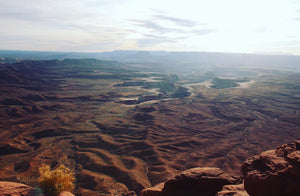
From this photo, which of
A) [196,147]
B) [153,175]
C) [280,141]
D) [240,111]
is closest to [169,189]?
[153,175]

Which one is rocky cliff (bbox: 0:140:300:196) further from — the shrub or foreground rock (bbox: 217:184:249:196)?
the shrub

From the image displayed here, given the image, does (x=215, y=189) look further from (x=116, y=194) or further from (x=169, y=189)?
(x=116, y=194)

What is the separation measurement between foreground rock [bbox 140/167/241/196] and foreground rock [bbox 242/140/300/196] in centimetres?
275

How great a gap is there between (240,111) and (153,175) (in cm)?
6486

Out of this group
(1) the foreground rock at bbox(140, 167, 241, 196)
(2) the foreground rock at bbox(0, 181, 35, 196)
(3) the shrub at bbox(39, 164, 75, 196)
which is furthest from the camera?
(3) the shrub at bbox(39, 164, 75, 196)

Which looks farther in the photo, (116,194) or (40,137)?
(40,137)

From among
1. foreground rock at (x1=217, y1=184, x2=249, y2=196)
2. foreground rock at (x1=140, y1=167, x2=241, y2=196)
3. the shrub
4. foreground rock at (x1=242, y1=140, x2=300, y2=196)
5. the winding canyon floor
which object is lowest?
the winding canyon floor

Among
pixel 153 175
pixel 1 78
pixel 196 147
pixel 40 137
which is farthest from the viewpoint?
pixel 1 78

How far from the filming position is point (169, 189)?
14047 millimetres

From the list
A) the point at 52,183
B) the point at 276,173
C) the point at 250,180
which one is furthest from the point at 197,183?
the point at 52,183

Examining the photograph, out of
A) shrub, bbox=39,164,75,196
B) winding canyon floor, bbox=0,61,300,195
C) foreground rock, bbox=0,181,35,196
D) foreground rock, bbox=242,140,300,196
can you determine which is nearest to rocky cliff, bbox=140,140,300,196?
foreground rock, bbox=242,140,300,196

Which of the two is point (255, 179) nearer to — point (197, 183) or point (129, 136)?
point (197, 183)

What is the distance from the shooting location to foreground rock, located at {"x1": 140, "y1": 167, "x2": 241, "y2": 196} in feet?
44.4

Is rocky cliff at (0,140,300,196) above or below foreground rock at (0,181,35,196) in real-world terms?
above
